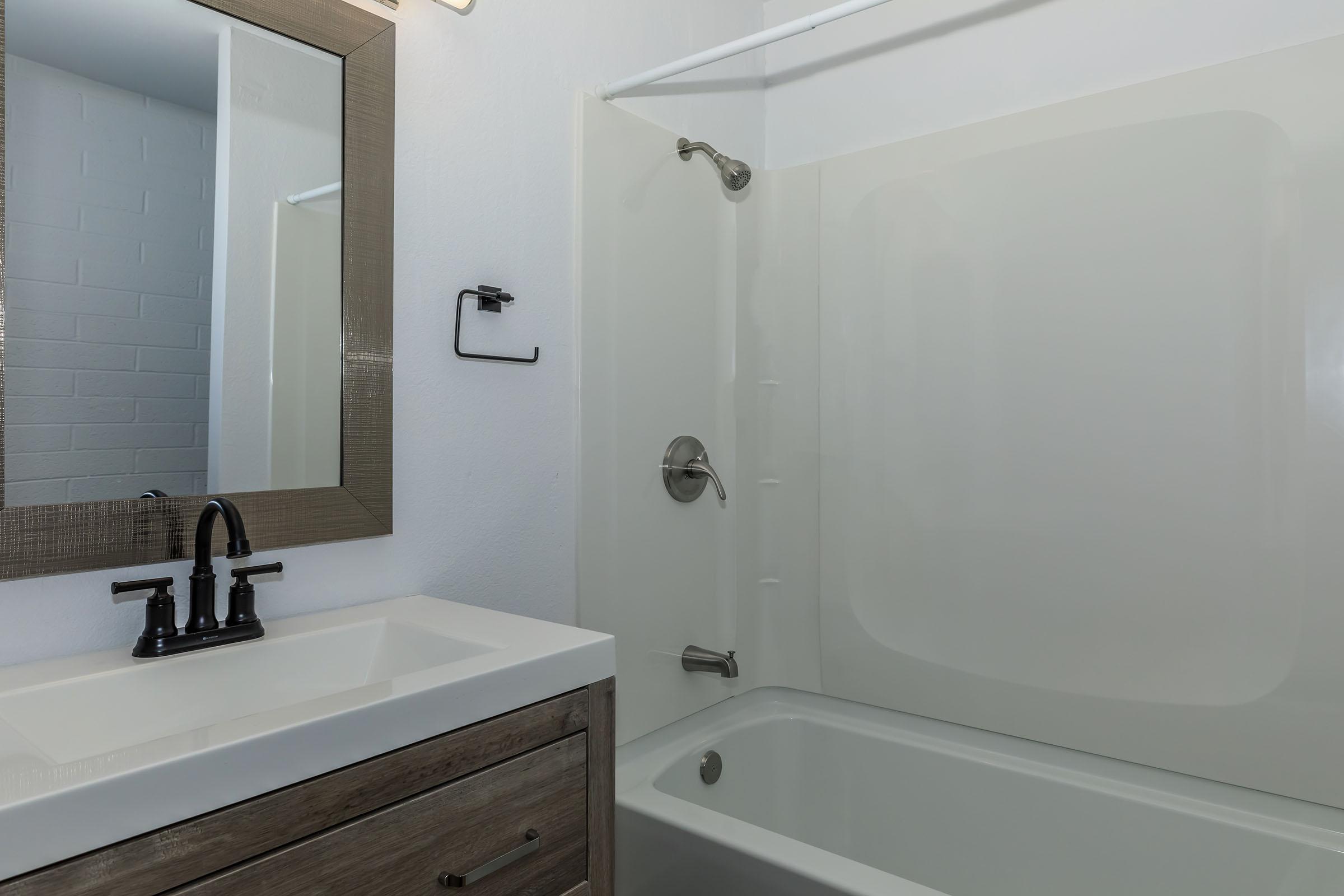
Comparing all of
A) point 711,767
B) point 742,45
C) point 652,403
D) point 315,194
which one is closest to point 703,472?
point 652,403

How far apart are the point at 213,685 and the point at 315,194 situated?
73cm

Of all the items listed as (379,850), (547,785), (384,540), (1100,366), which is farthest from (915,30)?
(379,850)

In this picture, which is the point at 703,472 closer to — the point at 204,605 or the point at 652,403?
the point at 652,403

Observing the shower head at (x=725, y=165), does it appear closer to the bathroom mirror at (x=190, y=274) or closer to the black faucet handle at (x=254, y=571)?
the bathroom mirror at (x=190, y=274)

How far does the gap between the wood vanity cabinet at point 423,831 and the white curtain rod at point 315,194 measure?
0.84 m

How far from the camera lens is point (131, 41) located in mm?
1076

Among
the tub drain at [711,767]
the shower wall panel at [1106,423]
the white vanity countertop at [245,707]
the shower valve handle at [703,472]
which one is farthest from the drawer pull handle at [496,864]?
the shower wall panel at [1106,423]

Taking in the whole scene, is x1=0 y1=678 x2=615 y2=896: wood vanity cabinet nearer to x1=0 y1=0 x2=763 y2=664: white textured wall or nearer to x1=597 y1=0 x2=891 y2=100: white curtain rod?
x1=0 y1=0 x2=763 y2=664: white textured wall

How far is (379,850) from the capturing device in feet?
2.72

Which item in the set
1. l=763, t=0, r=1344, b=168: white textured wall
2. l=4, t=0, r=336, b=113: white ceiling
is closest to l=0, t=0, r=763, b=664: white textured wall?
l=4, t=0, r=336, b=113: white ceiling

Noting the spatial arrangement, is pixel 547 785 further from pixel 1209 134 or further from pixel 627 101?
pixel 1209 134

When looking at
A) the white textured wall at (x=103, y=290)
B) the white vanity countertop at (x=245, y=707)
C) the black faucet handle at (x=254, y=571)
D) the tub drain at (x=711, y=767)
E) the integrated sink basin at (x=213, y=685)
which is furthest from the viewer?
the tub drain at (x=711, y=767)

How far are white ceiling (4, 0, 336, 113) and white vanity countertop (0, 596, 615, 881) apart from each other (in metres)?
0.74

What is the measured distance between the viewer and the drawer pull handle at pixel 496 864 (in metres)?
0.90
